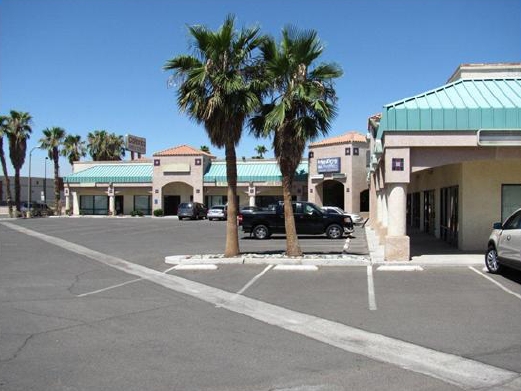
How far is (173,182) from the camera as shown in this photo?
190 ft

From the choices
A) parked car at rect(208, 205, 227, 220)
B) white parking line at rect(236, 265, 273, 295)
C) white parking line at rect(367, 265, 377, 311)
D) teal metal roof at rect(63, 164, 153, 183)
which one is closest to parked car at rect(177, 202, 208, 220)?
parked car at rect(208, 205, 227, 220)

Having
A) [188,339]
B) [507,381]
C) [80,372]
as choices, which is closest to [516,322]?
[507,381]

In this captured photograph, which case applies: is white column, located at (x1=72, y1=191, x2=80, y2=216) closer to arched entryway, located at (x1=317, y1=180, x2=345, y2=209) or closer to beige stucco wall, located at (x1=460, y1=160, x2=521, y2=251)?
arched entryway, located at (x1=317, y1=180, x2=345, y2=209)

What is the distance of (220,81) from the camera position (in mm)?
14562

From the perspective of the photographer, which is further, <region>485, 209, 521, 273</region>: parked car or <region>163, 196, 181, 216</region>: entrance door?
<region>163, 196, 181, 216</region>: entrance door

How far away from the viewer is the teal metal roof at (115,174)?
193 feet

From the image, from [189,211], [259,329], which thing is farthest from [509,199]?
[189,211]

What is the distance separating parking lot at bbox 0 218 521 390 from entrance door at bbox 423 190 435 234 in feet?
36.2

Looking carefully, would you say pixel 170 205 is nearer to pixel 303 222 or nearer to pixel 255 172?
pixel 255 172

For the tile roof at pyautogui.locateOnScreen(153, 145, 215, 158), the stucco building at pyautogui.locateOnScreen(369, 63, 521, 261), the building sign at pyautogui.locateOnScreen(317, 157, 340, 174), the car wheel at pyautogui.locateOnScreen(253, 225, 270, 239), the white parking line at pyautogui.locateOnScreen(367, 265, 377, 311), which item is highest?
the tile roof at pyautogui.locateOnScreen(153, 145, 215, 158)

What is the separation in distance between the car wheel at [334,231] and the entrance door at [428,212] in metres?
4.12

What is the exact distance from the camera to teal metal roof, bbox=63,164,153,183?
5872 centimetres

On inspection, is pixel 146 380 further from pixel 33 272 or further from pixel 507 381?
pixel 33 272

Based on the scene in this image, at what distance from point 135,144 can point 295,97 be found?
223 ft
